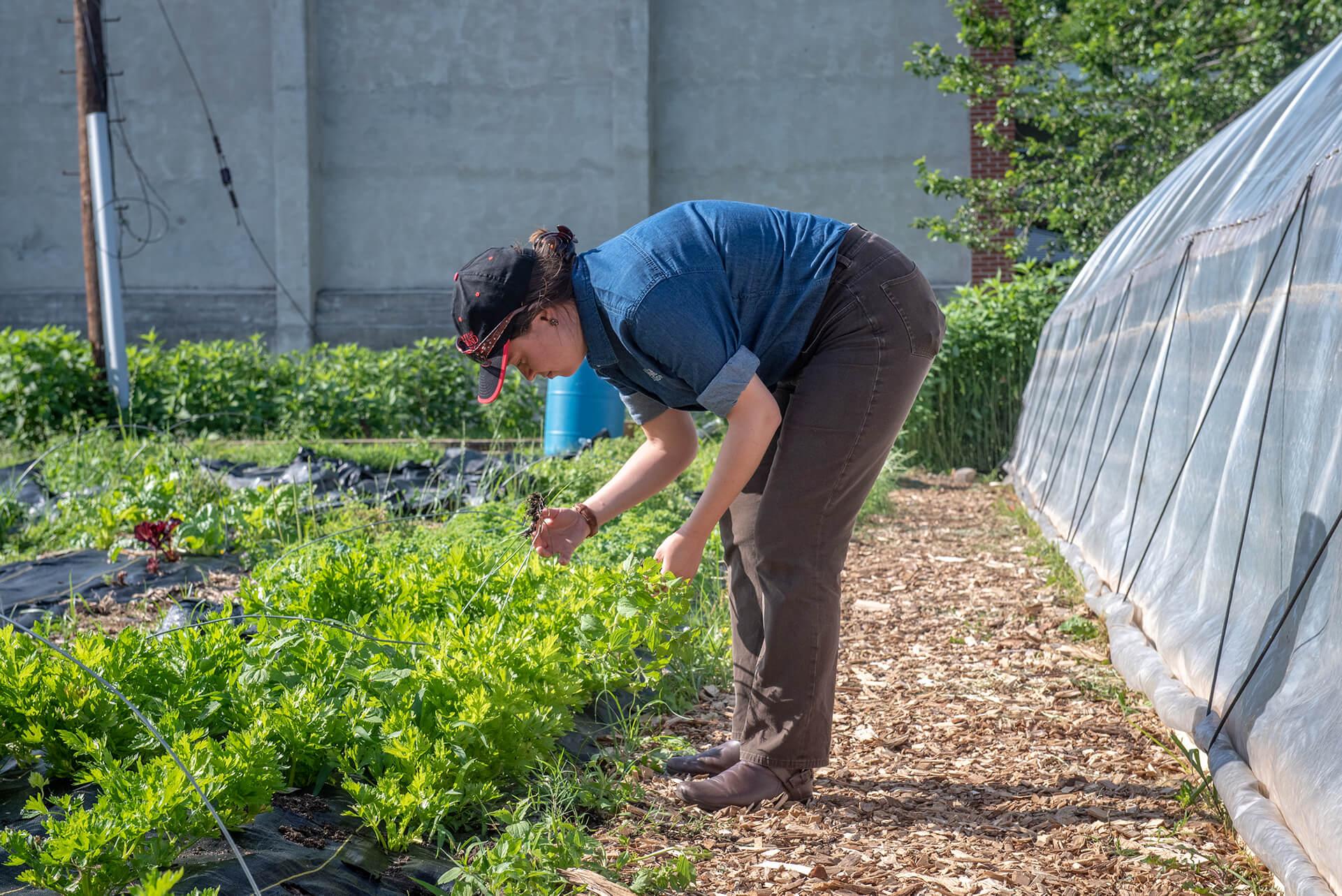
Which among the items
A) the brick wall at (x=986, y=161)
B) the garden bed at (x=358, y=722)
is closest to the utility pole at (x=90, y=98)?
the garden bed at (x=358, y=722)

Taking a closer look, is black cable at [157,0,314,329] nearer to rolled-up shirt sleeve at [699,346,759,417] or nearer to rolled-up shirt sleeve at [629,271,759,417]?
rolled-up shirt sleeve at [629,271,759,417]

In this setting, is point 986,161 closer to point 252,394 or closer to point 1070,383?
point 1070,383

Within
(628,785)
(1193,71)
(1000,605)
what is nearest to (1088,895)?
(628,785)

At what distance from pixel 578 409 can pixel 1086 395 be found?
3.36 meters

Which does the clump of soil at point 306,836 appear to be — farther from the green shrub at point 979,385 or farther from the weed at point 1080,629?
the green shrub at point 979,385

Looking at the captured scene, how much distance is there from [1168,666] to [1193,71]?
903 centimetres

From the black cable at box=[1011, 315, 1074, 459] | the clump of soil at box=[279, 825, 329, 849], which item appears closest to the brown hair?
the clump of soil at box=[279, 825, 329, 849]

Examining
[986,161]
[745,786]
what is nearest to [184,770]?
[745,786]

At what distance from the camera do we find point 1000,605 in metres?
4.73

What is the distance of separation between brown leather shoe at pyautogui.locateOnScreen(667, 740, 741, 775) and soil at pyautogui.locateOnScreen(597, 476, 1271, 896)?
4 centimetres

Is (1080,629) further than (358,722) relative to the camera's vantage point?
Yes

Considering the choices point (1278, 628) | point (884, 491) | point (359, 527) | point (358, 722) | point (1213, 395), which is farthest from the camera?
point (884, 491)

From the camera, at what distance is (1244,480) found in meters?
2.98

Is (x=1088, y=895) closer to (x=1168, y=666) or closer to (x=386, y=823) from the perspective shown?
(x=1168, y=666)
